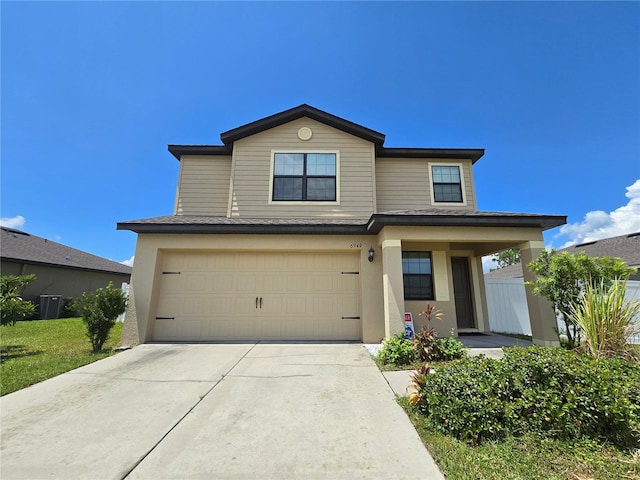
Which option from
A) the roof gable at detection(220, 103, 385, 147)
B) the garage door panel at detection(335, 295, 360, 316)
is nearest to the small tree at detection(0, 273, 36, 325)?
the roof gable at detection(220, 103, 385, 147)

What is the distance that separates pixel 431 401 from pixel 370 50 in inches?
369

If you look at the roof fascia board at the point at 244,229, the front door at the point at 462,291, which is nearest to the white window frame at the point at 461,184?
the front door at the point at 462,291

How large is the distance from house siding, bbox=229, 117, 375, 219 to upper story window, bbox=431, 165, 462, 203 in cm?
233

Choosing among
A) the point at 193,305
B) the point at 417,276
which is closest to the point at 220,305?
the point at 193,305

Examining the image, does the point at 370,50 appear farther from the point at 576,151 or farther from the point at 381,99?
the point at 576,151

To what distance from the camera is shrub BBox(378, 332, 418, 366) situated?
4989mm

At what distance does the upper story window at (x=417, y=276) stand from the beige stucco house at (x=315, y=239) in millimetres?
31

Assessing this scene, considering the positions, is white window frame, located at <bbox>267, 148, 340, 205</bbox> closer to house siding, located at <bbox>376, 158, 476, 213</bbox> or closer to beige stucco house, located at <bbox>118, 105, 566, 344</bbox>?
beige stucco house, located at <bbox>118, 105, 566, 344</bbox>

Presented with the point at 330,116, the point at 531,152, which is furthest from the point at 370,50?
the point at 531,152

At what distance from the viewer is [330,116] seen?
8.61 meters

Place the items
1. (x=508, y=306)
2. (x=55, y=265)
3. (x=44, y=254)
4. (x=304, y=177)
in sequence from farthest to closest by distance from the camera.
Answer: (x=44, y=254) < (x=55, y=265) < (x=508, y=306) < (x=304, y=177)

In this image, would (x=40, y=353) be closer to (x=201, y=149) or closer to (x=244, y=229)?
(x=244, y=229)

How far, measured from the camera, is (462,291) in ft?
28.2

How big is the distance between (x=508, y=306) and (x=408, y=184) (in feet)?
19.4
